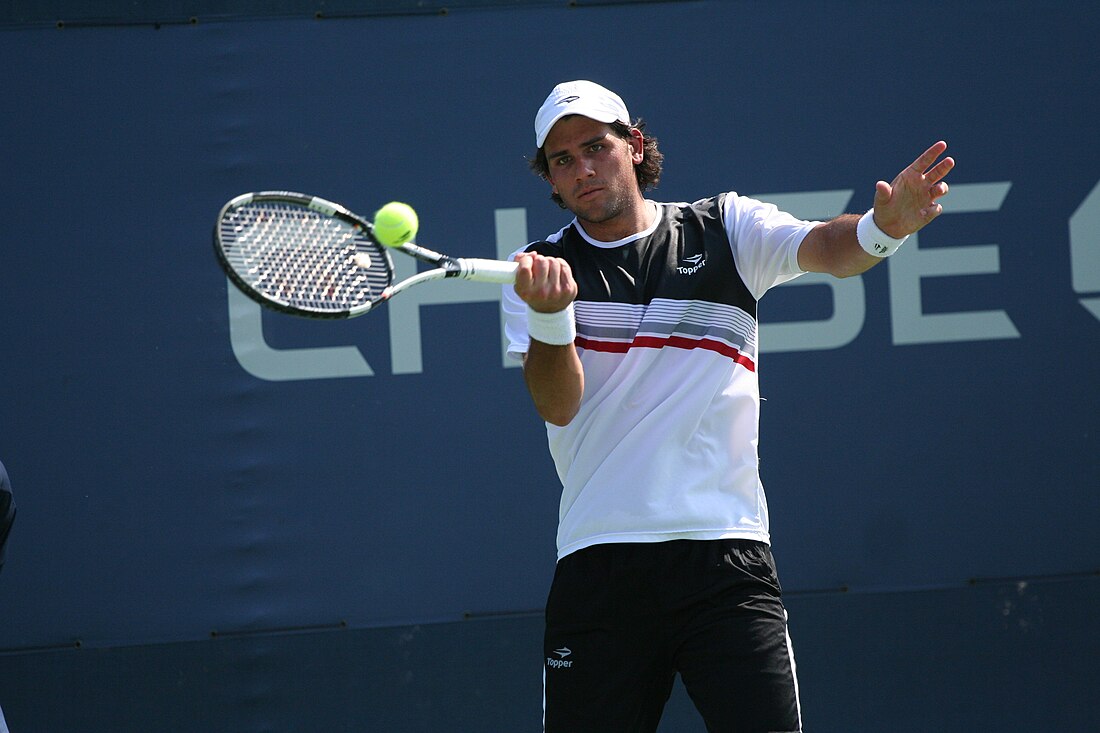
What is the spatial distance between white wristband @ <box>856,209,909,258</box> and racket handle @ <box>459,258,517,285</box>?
0.69m

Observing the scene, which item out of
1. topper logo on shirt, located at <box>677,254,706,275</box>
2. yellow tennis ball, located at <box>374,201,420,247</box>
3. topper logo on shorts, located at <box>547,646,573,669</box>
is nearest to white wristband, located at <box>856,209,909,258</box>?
topper logo on shirt, located at <box>677,254,706,275</box>

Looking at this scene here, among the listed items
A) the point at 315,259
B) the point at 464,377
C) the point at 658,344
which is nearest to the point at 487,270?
the point at 315,259

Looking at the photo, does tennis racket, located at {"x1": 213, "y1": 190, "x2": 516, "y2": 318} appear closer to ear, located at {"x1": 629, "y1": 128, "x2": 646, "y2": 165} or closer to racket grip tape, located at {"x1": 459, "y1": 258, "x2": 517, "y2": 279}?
racket grip tape, located at {"x1": 459, "y1": 258, "x2": 517, "y2": 279}

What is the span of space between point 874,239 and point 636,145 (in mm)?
653

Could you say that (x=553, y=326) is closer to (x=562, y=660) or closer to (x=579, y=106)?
(x=579, y=106)

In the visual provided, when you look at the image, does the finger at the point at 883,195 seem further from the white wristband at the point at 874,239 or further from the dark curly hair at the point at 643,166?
the dark curly hair at the point at 643,166

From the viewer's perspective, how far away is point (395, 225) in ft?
7.52

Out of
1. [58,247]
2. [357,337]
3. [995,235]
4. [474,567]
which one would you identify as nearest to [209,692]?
[474,567]

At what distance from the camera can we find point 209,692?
149 inches

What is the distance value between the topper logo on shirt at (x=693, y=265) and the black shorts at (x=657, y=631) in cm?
56

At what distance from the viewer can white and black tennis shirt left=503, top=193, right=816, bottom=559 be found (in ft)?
8.60

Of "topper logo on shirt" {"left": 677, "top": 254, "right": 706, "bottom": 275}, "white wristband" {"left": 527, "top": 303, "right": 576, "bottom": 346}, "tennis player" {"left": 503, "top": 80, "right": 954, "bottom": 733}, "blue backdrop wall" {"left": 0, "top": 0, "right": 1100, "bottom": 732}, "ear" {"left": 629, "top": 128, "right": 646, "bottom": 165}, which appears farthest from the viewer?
"blue backdrop wall" {"left": 0, "top": 0, "right": 1100, "bottom": 732}

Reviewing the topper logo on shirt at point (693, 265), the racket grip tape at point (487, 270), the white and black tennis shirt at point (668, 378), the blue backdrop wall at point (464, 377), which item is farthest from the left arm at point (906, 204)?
the blue backdrop wall at point (464, 377)

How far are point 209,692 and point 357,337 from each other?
1.11 metres
